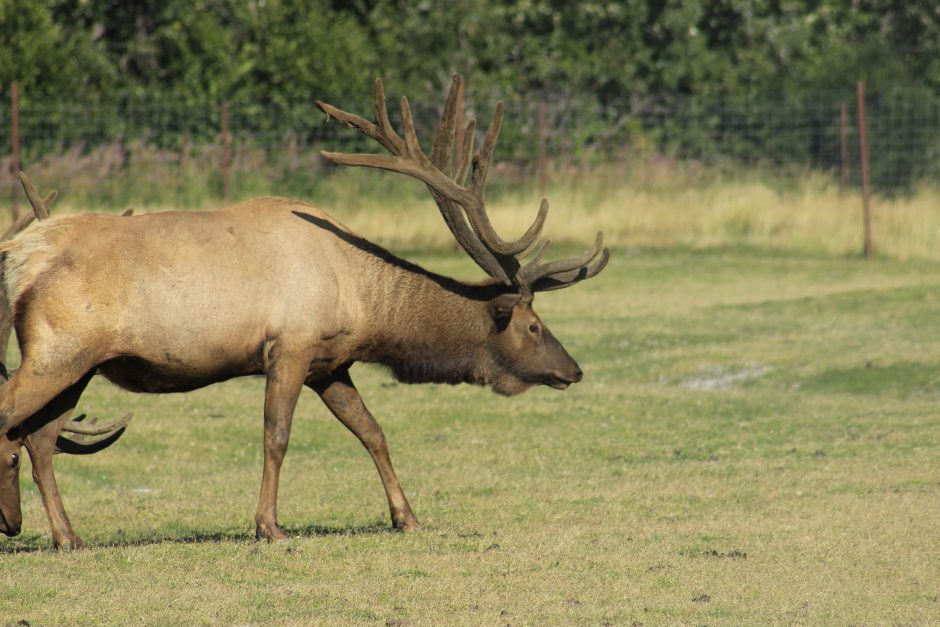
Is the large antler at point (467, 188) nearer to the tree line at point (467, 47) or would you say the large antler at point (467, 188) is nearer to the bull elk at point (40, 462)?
the bull elk at point (40, 462)

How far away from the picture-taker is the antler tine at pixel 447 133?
34.5ft

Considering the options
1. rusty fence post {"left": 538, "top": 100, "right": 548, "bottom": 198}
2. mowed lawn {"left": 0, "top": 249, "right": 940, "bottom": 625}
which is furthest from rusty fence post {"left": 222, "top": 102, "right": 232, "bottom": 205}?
mowed lawn {"left": 0, "top": 249, "right": 940, "bottom": 625}

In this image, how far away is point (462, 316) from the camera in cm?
1062

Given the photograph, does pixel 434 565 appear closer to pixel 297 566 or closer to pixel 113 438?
pixel 297 566

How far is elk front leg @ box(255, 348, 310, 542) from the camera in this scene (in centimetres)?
977

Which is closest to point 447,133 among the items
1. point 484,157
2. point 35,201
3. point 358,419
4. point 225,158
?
point 484,157

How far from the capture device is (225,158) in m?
27.6

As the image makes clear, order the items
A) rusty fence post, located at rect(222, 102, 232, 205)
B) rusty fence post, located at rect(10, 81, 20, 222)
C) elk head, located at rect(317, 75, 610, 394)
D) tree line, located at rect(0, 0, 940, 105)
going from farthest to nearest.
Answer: tree line, located at rect(0, 0, 940, 105), rusty fence post, located at rect(222, 102, 232, 205), rusty fence post, located at rect(10, 81, 20, 222), elk head, located at rect(317, 75, 610, 394)

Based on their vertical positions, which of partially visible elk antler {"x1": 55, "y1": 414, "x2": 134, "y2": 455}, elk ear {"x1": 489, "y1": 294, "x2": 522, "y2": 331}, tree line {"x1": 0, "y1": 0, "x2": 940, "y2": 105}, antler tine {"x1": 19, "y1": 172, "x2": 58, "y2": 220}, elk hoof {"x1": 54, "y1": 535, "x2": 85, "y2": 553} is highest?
tree line {"x1": 0, "y1": 0, "x2": 940, "y2": 105}

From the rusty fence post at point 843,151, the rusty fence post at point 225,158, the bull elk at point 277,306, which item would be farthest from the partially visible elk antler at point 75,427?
the rusty fence post at point 843,151

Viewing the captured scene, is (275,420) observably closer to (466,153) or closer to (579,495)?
(466,153)

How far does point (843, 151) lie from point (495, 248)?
1865 centimetres

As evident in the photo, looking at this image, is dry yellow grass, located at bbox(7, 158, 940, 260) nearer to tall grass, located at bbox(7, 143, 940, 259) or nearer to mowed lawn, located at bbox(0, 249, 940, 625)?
tall grass, located at bbox(7, 143, 940, 259)

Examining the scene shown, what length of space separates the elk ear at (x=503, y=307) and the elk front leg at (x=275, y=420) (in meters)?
1.43
